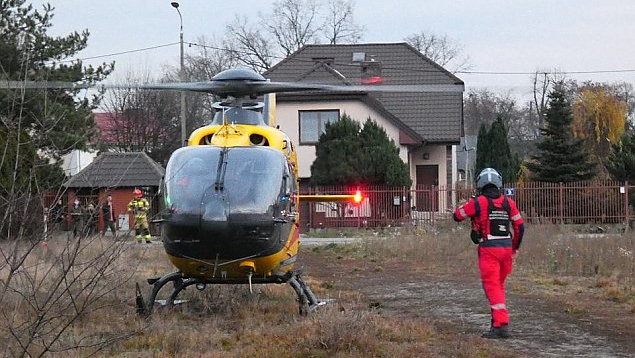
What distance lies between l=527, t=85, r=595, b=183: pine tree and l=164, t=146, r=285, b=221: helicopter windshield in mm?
30205

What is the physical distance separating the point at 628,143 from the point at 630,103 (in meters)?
43.5

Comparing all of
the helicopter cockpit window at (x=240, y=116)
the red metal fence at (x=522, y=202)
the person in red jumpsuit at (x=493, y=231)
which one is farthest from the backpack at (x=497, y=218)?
the red metal fence at (x=522, y=202)

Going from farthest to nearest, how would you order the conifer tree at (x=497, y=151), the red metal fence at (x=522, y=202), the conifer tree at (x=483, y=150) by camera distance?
1. the conifer tree at (x=483, y=150)
2. the conifer tree at (x=497, y=151)
3. the red metal fence at (x=522, y=202)

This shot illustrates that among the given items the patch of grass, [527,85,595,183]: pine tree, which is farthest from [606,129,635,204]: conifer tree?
the patch of grass

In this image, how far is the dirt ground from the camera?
8.98 meters

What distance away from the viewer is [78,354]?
7.74 m

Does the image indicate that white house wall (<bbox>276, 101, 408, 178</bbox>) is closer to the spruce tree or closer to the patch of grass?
the spruce tree

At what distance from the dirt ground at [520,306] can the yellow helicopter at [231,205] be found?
193 centimetres

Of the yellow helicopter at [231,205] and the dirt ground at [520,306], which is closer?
the dirt ground at [520,306]

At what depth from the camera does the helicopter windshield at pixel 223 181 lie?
9.93 m

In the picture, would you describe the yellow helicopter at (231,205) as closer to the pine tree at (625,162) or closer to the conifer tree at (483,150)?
the pine tree at (625,162)

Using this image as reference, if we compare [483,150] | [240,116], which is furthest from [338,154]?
[240,116]

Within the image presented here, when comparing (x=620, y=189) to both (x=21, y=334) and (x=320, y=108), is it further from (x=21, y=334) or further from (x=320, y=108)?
(x=21, y=334)

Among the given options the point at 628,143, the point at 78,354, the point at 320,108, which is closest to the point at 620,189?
the point at 628,143
